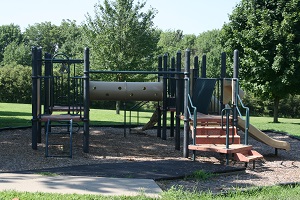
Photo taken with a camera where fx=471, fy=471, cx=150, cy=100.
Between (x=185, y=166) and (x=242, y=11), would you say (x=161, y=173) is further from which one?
(x=242, y=11)

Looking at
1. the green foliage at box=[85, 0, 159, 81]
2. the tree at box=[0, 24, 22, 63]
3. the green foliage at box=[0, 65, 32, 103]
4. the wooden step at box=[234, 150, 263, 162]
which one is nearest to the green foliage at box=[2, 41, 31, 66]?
the tree at box=[0, 24, 22, 63]

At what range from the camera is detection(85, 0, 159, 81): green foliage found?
95.6ft

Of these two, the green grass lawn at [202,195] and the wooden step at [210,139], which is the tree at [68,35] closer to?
the wooden step at [210,139]

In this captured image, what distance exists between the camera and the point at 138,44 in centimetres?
2953

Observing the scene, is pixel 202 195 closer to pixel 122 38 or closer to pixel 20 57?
pixel 122 38

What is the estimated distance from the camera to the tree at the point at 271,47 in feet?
77.3

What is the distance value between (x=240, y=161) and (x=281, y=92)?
51.2ft

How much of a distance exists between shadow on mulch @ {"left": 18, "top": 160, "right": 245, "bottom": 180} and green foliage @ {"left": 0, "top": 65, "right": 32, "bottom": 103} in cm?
3723

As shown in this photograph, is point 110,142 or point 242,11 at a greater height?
point 242,11

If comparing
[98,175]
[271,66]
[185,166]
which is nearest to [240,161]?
[185,166]

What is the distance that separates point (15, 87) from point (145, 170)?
3893cm

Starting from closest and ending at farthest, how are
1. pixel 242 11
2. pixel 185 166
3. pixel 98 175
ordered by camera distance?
pixel 98 175 → pixel 185 166 → pixel 242 11

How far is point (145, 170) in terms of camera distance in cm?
809

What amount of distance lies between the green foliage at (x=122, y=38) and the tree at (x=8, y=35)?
179ft
